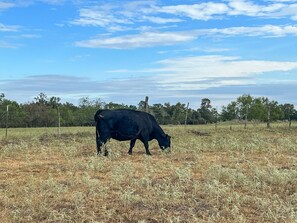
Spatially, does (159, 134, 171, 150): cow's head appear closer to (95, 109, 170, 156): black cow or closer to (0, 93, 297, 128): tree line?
(95, 109, 170, 156): black cow

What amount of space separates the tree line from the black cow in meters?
18.2

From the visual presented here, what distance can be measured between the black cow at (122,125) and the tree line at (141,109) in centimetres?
1822

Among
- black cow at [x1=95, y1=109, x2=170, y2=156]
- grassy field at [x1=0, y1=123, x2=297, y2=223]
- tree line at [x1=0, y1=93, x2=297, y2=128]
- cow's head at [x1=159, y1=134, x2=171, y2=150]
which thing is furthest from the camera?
tree line at [x1=0, y1=93, x2=297, y2=128]

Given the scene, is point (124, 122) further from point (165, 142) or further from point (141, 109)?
point (141, 109)

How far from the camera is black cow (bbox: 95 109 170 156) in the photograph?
572 inches

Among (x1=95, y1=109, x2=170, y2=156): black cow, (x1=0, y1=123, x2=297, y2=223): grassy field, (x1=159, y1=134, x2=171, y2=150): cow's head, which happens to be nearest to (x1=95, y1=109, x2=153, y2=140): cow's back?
(x1=95, y1=109, x2=170, y2=156): black cow

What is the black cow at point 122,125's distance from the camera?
47.7ft

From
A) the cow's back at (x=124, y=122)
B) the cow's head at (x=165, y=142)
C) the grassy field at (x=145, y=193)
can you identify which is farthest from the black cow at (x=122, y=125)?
the grassy field at (x=145, y=193)

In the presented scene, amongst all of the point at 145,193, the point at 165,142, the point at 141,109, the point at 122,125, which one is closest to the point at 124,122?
the point at 122,125

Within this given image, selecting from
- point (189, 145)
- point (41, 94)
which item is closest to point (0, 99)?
point (41, 94)

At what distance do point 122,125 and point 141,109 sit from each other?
2046 cm

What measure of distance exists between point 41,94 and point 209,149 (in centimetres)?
4999

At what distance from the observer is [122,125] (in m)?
14.9

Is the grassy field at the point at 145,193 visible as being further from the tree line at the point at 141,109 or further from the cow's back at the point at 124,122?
the tree line at the point at 141,109
